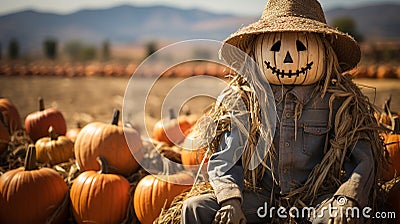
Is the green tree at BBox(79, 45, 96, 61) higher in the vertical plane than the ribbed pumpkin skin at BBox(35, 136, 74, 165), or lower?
lower

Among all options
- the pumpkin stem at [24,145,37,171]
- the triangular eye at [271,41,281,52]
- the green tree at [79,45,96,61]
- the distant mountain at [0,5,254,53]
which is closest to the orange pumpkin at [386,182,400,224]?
the triangular eye at [271,41,281,52]

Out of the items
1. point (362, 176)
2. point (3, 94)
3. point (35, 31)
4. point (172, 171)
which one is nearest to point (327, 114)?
point (362, 176)

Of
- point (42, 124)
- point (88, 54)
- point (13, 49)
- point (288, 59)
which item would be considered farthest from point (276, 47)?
point (88, 54)

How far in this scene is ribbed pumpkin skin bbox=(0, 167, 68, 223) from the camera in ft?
11.3

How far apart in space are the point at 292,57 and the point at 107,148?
1.90m

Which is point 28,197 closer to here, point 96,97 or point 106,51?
point 96,97

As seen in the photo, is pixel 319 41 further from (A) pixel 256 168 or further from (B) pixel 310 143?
(A) pixel 256 168

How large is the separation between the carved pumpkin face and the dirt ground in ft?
8.93

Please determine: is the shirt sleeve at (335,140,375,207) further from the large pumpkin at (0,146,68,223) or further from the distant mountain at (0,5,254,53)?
the distant mountain at (0,5,254,53)

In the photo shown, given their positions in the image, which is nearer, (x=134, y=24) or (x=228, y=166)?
(x=228, y=166)

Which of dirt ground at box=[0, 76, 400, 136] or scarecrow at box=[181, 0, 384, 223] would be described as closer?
scarecrow at box=[181, 0, 384, 223]

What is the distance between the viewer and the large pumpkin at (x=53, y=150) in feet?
14.0

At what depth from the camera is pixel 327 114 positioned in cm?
288

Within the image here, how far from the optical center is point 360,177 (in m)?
2.60
